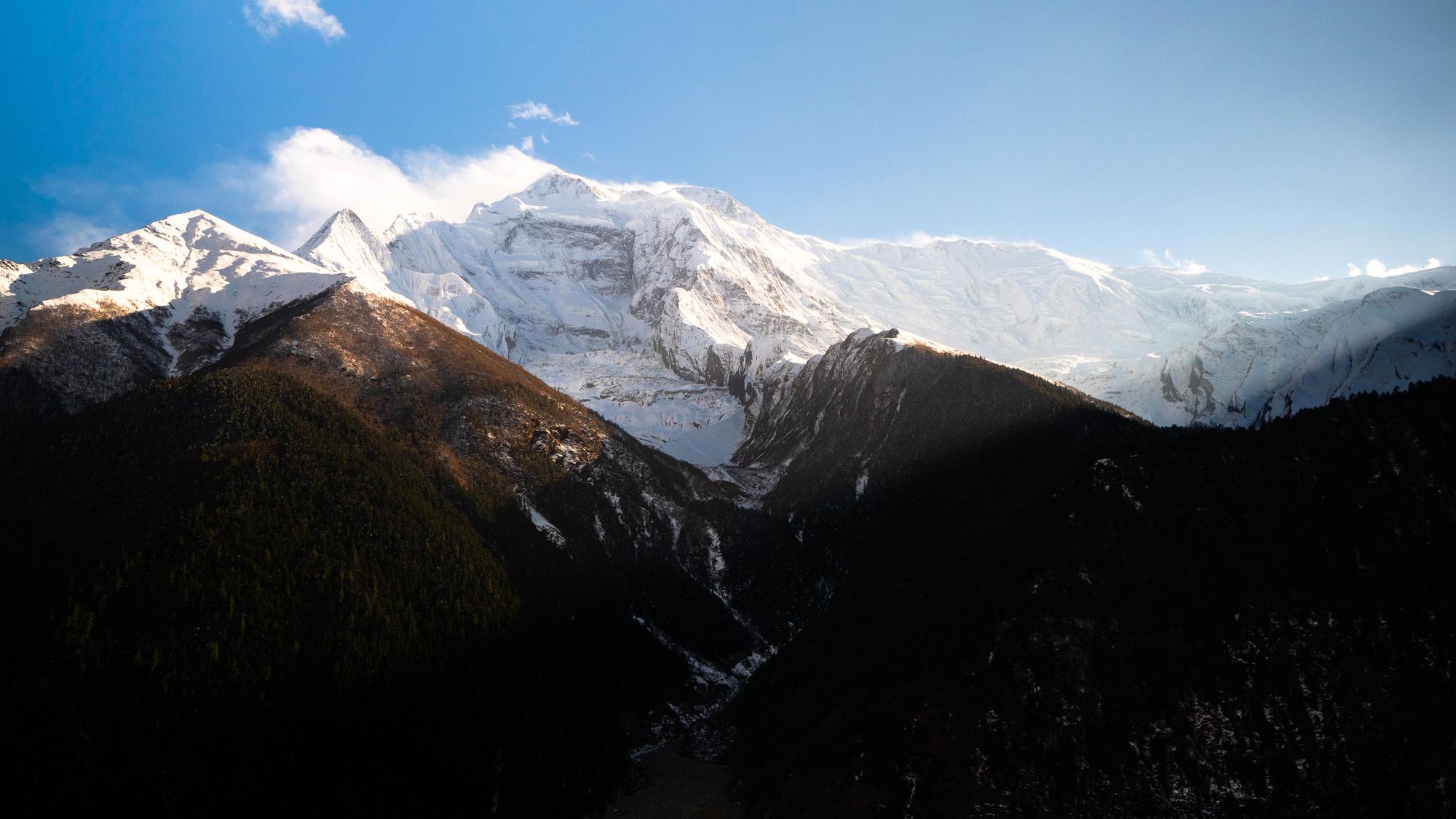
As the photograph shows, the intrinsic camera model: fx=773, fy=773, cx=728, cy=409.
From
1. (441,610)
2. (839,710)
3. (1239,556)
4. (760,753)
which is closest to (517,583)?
(441,610)

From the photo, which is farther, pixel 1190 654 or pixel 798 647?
pixel 798 647

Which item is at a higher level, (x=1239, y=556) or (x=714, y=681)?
(x=1239, y=556)

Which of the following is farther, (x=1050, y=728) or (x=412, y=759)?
(x=412, y=759)

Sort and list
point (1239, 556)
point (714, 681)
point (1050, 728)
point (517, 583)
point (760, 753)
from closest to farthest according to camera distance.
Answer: point (1050, 728) < point (1239, 556) < point (760, 753) < point (517, 583) < point (714, 681)

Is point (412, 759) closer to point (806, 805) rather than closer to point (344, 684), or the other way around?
point (344, 684)

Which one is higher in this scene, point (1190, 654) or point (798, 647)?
point (1190, 654)

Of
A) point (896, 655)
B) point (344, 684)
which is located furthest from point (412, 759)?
point (896, 655)

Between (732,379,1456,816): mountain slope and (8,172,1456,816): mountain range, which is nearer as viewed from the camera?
(732,379,1456,816): mountain slope

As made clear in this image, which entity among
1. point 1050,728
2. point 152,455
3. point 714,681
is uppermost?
point 152,455

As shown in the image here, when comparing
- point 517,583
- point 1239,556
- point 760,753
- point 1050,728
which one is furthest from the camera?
point 517,583

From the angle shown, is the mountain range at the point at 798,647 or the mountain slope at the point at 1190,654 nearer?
the mountain slope at the point at 1190,654
